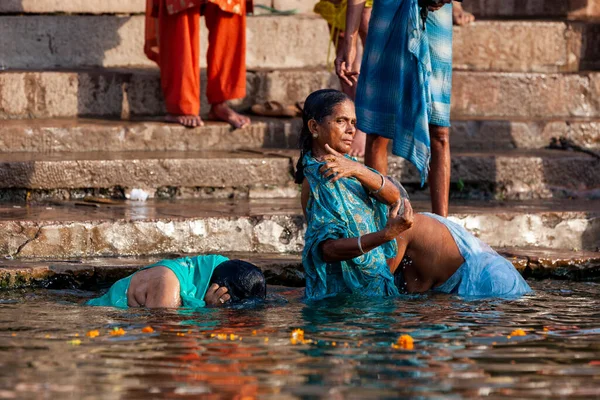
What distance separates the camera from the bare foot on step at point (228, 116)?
796cm

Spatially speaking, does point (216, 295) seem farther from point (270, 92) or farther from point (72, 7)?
point (72, 7)

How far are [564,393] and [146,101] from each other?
17.6ft

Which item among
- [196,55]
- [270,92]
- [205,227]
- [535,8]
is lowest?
[205,227]

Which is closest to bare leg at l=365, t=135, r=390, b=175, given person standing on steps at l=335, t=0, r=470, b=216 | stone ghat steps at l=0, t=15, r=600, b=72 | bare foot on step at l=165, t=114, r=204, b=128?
person standing on steps at l=335, t=0, r=470, b=216

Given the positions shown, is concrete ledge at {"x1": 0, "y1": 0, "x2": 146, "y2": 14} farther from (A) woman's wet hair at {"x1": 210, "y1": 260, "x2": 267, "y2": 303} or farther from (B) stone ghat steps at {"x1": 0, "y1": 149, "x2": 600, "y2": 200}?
(A) woman's wet hair at {"x1": 210, "y1": 260, "x2": 267, "y2": 303}

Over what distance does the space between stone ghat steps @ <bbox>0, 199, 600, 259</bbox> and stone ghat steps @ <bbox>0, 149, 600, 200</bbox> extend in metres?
0.21

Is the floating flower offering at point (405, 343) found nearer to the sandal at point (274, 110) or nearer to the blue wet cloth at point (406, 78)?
the blue wet cloth at point (406, 78)

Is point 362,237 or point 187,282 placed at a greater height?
point 362,237

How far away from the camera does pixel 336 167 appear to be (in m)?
5.05

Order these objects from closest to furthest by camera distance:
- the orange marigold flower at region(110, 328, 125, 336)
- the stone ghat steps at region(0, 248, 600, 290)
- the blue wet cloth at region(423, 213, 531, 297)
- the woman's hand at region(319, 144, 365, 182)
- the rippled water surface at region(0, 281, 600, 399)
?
the rippled water surface at region(0, 281, 600, 399), the orange marigold flower at region(110, 328, 125, 336), the woman's hand at region(319, 144, 365, 182), the blue wet cloth at region(423, 213, 531, 297), the stone ghat steps at region(0, 248, 600, 290)

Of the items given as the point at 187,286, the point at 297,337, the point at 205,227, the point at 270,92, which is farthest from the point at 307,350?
the point at 270,92

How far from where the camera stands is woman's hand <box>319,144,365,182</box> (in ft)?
16.6

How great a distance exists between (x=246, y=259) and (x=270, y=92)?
2.81 metres

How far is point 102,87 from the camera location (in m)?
8.23
